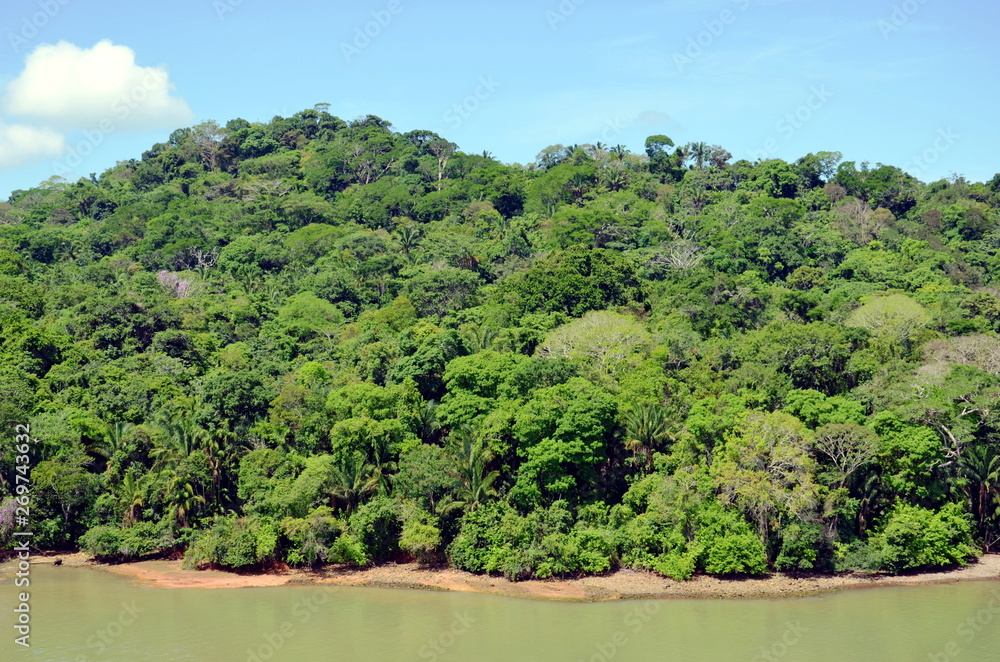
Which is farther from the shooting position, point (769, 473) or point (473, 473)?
point (473, 473)

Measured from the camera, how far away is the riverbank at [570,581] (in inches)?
1095

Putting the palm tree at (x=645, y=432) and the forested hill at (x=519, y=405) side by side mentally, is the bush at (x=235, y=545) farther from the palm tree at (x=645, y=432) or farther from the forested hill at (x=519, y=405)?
the palm tree at (x=645, y=432)

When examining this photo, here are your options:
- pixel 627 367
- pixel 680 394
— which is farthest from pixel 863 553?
pixel 627 367

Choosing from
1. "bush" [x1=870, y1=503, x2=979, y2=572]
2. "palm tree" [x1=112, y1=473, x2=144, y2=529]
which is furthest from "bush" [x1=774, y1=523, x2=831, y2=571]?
"palm tree" [x1=112, y1=473, x2=144, y2=529]

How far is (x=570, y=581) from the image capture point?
94.6 ft

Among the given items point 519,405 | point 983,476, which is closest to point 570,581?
point 519,405

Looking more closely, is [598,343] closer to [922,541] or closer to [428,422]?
[428,422]

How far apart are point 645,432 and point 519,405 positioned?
15.0ft

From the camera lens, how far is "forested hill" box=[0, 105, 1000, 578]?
29656 mm

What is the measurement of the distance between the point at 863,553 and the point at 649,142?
6629 centimetres

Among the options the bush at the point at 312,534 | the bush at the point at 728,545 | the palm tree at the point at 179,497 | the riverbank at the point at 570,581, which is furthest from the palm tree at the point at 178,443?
the bush at the point at 728,545

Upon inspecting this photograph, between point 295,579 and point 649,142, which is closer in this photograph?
point 295,579

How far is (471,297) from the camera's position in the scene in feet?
168

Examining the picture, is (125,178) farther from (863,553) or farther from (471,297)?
(863,553)
